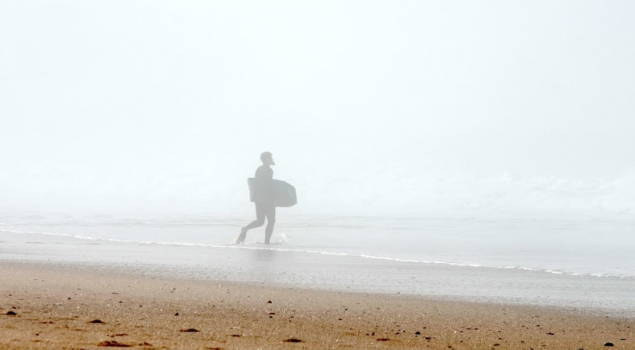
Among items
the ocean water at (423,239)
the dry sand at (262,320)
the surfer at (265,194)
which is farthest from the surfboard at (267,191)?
the dry sand at (262,320)

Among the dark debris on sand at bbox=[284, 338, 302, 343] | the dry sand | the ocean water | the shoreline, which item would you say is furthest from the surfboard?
the dark debris on sand at bbox=[284, 338, 302, 343]

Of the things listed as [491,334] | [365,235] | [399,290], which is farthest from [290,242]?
[491,334]

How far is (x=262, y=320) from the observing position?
6762mm

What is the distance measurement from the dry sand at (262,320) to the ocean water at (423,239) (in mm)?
4444

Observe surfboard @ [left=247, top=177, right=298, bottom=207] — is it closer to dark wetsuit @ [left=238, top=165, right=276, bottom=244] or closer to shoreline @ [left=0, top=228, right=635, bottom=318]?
dark wetsuit @ [left=238, top=165, right=276, bottom=244]

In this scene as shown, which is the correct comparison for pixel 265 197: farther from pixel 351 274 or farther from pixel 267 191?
pixel 351 274

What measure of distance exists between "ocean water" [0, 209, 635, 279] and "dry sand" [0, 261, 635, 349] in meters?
4.44

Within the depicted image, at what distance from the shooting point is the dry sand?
5688 millimetres

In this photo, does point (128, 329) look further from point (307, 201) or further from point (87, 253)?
point (307, 201)

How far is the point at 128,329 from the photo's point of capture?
235 inches

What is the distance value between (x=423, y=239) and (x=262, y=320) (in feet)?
42.7

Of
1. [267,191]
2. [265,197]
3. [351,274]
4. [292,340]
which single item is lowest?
[292,340]

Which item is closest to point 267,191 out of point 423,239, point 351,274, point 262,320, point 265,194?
point 265,194

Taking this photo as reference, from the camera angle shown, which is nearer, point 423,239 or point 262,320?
point 262,320
